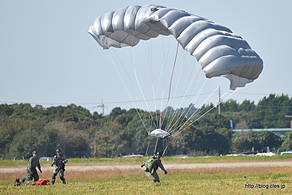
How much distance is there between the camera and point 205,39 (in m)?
14.9

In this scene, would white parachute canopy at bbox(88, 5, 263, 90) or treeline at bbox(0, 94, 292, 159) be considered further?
treeline at bbox(0, 94, 292, 159)

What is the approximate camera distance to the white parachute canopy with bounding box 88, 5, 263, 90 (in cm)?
1459

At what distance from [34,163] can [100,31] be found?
19.1 ft

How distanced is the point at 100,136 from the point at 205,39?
3081 cm

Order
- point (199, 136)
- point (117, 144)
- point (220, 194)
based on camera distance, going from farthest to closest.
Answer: point (199, 136)
point (117, 144)
point (220, 194)

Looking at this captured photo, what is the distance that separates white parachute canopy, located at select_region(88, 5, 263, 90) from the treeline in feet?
40.9

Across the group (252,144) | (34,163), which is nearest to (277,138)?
A: (252,144)

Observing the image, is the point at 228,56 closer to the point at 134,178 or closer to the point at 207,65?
the point at 207,65

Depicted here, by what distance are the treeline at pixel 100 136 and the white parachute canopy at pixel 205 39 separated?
1247 cm

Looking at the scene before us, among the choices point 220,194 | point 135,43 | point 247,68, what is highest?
point 135,43

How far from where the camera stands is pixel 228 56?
14555 millimetres

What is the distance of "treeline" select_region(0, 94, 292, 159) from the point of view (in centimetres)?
3906

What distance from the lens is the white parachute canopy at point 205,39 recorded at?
14594mm

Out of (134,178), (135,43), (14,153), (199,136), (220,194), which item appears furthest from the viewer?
(199,136)
